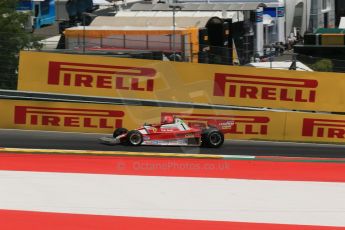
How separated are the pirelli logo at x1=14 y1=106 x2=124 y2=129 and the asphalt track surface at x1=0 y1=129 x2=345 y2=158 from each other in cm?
32

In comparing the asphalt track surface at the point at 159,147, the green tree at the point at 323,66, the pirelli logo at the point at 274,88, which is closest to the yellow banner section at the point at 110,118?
the asphalt track surface at the point at 159,147

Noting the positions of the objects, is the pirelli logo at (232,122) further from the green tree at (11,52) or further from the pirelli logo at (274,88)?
the green tree at (11,52)

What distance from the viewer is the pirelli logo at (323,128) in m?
13.0

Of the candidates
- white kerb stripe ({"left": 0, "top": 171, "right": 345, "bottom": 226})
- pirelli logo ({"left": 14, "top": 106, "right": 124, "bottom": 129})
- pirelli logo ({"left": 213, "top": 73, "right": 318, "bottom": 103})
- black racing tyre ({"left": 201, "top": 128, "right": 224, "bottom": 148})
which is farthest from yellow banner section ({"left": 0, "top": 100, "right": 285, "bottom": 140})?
white kerb stripe ({"left": 0, "top": 171, "right": 345, "bottom": 226})

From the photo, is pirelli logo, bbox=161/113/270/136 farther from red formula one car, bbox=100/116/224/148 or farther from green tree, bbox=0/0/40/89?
green tree, bbox=0/0/40/89

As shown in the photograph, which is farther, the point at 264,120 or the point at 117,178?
the point at 264,120

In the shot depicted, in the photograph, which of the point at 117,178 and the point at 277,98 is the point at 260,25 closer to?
the point at 277,98

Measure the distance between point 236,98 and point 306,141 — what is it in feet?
6.13

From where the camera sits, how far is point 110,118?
1275 centimetres

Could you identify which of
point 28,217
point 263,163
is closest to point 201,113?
point 263,163

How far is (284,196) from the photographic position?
7.36m

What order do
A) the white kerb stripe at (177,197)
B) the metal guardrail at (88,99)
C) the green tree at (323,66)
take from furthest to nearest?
the green tree at (323,66)
the metal guardrail at (88,99)
the white kerb stripe at (177,197)

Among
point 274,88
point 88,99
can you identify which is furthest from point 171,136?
point 274,88

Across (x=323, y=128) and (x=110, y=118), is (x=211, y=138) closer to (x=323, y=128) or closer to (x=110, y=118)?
(x=110, y=118)
